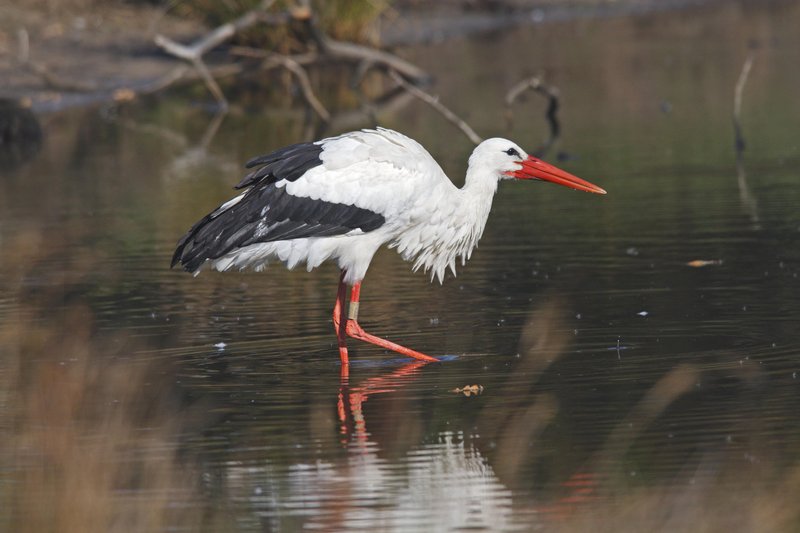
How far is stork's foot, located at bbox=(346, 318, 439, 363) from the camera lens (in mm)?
8781

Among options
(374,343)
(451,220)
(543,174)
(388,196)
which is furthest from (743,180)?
(374,343)

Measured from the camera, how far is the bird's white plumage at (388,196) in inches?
364

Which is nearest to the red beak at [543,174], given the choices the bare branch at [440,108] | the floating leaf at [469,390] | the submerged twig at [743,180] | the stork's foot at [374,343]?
the stork's foot at [374,343]

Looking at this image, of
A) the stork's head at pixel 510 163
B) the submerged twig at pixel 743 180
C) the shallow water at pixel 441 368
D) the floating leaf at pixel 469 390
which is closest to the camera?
the shallow water at pixel 441 368

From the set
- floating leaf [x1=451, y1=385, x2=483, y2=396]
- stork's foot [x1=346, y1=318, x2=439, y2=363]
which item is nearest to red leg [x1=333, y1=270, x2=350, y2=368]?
stork's foot [x1=346, y1=318, x2=439, y2=363]

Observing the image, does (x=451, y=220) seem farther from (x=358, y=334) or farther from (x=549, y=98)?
(x=549, y=98)

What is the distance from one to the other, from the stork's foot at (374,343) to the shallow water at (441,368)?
13 centimetres

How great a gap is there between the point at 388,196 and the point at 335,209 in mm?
312

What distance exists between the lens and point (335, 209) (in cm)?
925

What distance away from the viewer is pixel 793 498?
19.4ft

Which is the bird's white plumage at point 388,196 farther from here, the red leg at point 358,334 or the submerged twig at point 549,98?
the submerged twig at point 549,98

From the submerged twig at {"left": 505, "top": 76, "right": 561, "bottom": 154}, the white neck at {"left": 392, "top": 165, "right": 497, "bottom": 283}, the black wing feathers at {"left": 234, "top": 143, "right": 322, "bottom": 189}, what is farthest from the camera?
the submerged twig at {"left": 505, "top": 76, "right": 561, "bottom": 154}

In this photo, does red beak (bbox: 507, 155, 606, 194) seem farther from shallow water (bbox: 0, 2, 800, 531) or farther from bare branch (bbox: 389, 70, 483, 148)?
Answer: bare branch (bbox: 389, 70, 483, 148)

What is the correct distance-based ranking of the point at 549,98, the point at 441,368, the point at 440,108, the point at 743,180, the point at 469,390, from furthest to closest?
the point at 549,98 → the point at 440,108 → the point at 743,180 → the point at 441,368 → the point at 469,390
